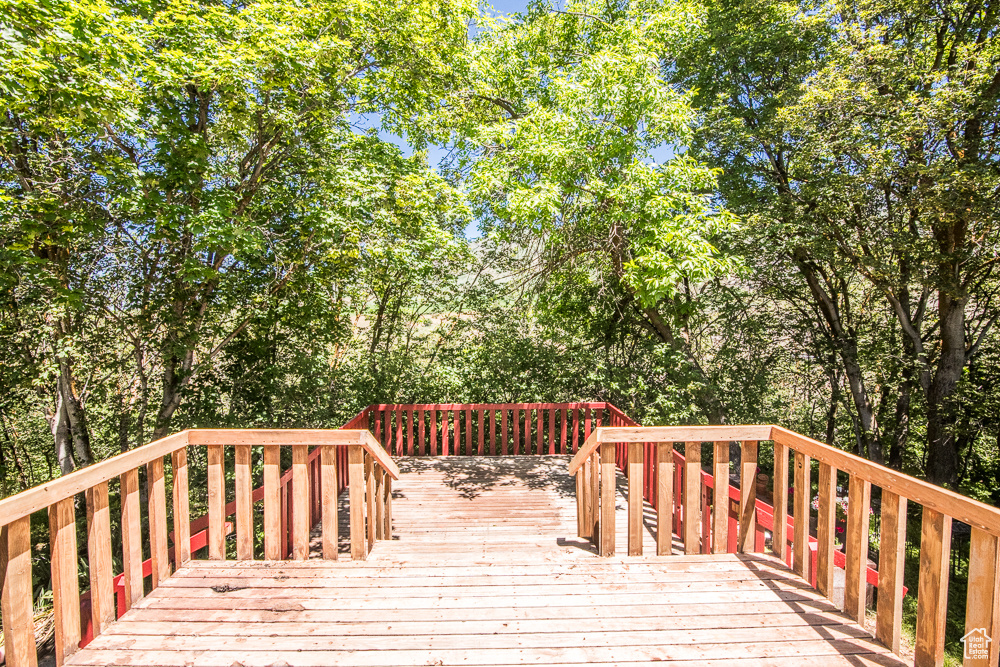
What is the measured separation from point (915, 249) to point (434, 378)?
7.41 metres

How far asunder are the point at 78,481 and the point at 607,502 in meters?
2.87

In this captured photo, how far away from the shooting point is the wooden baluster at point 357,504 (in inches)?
121

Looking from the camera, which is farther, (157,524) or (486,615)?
(157,524)

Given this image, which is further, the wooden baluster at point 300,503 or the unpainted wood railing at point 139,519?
the wooden baluster at point 300,503

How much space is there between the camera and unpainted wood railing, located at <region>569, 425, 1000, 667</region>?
1866 millimetres

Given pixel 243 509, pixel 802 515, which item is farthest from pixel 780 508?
pixel 243 509

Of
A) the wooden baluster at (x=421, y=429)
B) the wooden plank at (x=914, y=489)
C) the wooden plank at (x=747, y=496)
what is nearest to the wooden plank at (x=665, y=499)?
the wooden plank at (x=747, y=496)

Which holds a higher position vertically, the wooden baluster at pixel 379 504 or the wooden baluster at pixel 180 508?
the wooden baluster at pixel 180 508

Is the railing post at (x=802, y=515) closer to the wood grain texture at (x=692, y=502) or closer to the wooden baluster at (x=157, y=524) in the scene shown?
the wood grain texture at (x=692, y=502)

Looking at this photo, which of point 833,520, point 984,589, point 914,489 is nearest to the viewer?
point 984,589

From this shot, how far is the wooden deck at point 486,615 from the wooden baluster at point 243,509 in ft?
0.41

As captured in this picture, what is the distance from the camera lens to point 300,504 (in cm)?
312

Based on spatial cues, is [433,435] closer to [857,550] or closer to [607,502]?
[607,502]

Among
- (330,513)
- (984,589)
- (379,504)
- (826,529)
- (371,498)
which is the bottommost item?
(379,504)
